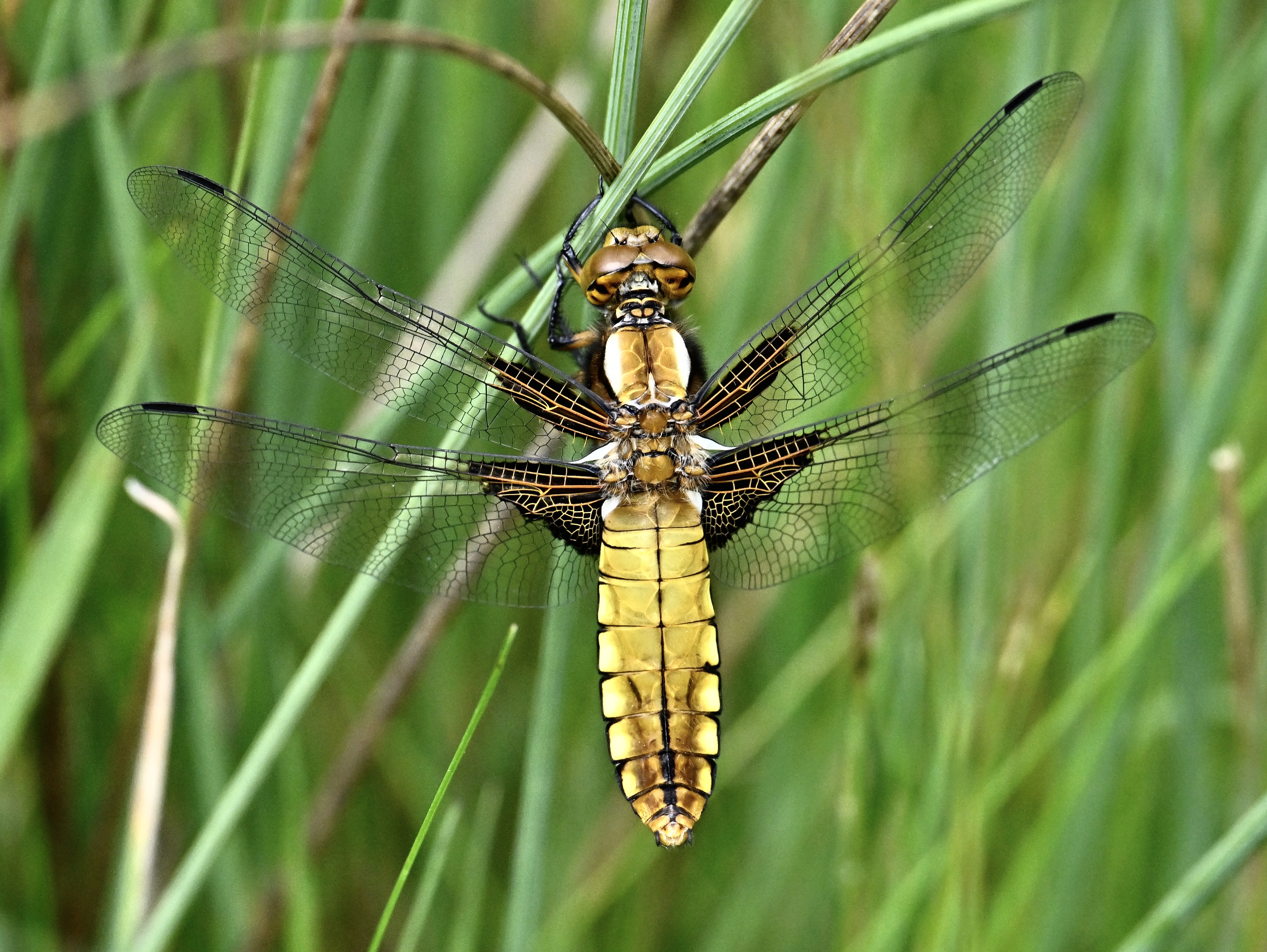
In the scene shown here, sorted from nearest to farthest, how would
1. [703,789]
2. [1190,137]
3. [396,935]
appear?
[703,789]
[1190,137]
[396,935]

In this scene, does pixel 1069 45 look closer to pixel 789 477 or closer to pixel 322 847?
pixel 789 477

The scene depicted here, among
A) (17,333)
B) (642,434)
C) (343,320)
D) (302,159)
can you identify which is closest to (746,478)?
(642,434)

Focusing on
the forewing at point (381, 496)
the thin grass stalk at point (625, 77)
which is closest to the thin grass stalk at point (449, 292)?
the forewing at point (381, 496)

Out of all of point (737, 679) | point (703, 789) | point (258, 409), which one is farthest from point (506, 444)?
point (737, 679)

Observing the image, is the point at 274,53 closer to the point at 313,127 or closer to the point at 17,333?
the point at 313,127

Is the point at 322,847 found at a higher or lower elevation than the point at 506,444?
lower

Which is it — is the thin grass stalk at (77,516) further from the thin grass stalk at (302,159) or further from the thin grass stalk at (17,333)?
the thin grass stalk at (302,159)

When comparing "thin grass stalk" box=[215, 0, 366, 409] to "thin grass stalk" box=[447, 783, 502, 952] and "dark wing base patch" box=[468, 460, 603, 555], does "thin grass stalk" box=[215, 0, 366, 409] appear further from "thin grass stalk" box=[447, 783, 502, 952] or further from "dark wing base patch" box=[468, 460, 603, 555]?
"thin grass stalk" box=[447, 783, 502, 952]
